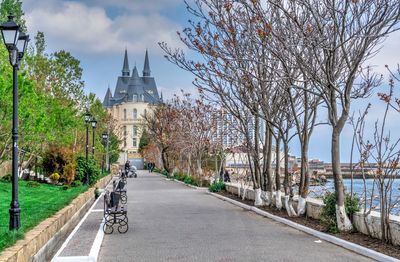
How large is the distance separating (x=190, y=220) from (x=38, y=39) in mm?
26298

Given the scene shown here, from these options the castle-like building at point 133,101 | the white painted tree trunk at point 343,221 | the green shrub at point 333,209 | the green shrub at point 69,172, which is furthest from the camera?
the castle-like building at point 133,101

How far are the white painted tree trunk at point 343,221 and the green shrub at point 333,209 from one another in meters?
0.15

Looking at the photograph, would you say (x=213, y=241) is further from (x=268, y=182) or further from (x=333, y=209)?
(x=268, y=182)

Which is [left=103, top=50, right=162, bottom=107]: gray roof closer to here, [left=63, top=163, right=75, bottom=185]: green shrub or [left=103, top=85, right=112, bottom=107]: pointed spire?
[left=103, top=85, right=112, bottom=107]: pointed spire

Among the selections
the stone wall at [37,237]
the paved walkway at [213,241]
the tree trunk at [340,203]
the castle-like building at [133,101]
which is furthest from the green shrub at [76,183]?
the castle-like building at [133,101]

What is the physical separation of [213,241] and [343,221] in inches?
113

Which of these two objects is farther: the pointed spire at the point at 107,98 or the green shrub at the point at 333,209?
the pointed spire at the point at 107,98

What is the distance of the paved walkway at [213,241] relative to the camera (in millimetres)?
10320

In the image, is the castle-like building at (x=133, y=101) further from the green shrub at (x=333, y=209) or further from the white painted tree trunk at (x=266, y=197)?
the green shrub at (x=333, y=209)

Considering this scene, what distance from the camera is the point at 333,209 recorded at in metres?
13.2

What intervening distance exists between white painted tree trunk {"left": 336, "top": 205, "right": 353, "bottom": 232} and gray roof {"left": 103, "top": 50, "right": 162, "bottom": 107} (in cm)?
11209

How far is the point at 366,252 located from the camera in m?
10.3

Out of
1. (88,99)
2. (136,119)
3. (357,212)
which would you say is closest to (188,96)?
(88,99)

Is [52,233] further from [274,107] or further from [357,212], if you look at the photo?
[274,107]
